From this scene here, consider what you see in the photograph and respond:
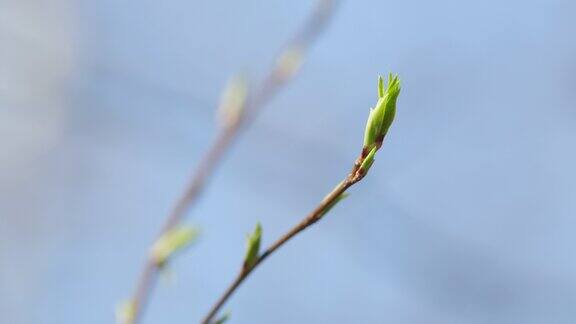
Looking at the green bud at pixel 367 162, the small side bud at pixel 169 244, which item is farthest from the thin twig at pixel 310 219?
the small side bud at pixel 169 244

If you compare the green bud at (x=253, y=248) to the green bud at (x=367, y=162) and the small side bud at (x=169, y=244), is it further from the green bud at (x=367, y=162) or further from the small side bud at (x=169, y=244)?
the small side bud at (x=169, y=244)

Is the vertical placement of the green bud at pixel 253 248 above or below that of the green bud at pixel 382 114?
below

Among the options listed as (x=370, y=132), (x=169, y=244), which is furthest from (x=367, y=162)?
(x=169, y=244)

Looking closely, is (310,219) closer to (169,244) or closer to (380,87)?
(380,87)

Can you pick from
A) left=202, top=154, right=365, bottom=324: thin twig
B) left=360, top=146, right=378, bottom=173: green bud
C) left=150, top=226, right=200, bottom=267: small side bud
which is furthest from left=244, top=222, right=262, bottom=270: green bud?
left=150, top=226, right=200, bottom=267: small side bud

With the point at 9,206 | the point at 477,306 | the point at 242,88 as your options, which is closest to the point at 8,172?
the point at 9,206

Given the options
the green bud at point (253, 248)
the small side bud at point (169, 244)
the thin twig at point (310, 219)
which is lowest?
the small side bud at point (169, 244)
